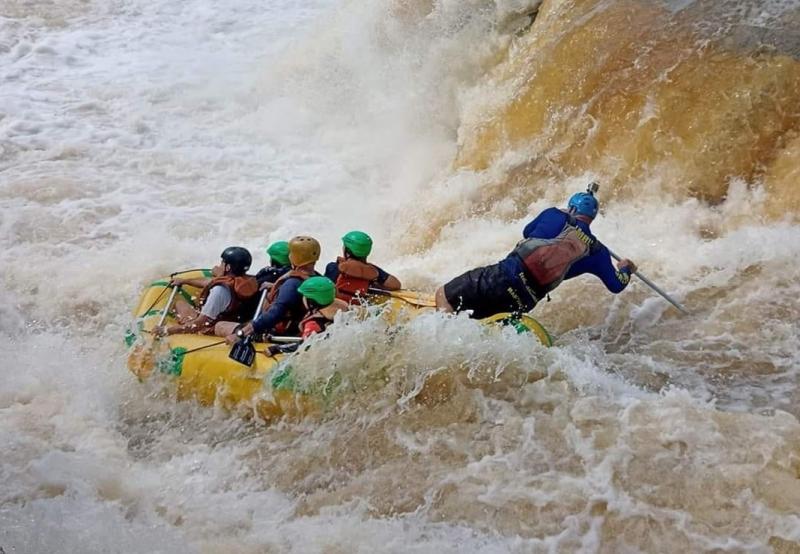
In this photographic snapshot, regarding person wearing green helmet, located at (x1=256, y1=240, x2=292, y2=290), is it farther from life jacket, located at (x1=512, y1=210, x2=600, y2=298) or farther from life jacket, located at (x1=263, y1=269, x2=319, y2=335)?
life jacket, located at (x1=512, y1=210, x2=600, y2=298)

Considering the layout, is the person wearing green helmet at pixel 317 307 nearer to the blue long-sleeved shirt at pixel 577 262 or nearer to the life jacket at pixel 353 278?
the life jacket at pixel 353 278

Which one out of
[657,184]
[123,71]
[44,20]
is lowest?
[657,184]

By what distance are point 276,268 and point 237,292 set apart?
1.35 feet

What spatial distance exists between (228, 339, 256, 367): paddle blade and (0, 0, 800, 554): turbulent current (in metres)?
0.32

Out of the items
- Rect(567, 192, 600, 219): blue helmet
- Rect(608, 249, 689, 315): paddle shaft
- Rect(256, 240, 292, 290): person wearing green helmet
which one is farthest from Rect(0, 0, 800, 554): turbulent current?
Rect(256, 240, 292, 290): person wearing green helmet

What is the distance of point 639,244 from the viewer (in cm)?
575

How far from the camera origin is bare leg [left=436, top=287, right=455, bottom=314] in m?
4.72

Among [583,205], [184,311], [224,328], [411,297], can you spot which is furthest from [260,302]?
[583,205]

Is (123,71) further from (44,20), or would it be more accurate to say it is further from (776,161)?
(776,161)

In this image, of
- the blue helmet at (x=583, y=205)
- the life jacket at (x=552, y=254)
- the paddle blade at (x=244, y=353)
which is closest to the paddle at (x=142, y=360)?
the paddle blade at (x=244, y=353)

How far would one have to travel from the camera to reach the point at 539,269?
4547 mm

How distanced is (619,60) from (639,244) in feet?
5.50

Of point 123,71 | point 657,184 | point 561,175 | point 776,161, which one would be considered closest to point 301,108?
point 123,71

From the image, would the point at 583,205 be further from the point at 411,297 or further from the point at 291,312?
the point at 291,312
